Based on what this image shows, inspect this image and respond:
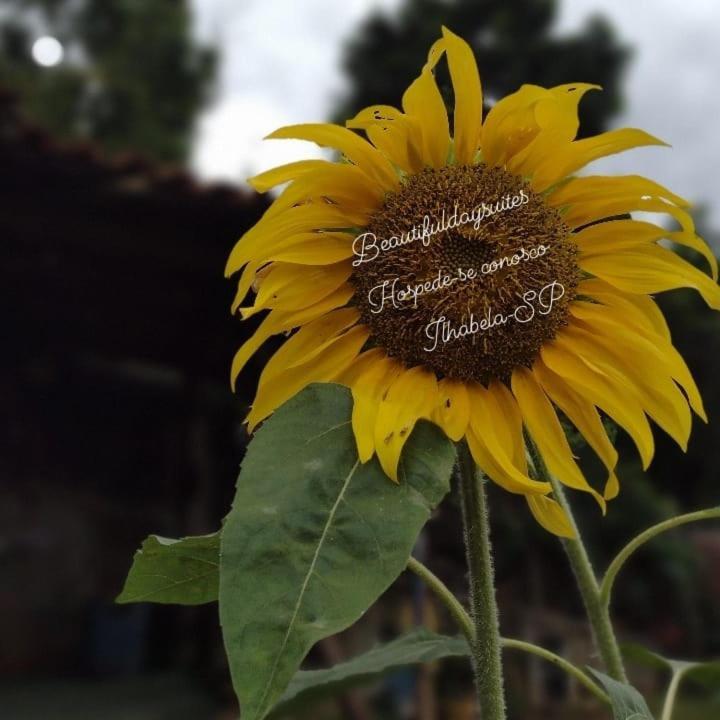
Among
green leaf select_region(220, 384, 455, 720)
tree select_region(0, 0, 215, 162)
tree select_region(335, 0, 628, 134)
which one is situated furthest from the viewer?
tree select_region(0, 0, 215, 162)

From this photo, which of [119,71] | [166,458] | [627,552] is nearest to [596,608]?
[627,552]

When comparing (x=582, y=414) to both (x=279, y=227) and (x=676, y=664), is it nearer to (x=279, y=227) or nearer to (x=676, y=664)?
(x=279, y=227)

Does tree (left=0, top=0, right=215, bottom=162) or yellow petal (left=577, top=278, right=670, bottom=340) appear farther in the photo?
tree (left=0, top=0, right=215, bottom=162)

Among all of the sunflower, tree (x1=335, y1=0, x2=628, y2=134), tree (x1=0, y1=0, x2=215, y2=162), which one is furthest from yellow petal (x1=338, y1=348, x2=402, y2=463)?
tree (x1=0, y1=0, x2=215, y2=162)

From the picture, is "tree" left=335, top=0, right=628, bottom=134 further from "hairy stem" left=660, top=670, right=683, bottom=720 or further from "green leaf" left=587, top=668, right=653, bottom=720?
"green leaf" left=587, top=668, right=653, bottom=720

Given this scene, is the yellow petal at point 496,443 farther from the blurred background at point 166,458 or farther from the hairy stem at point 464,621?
the blurred background at point 166,458

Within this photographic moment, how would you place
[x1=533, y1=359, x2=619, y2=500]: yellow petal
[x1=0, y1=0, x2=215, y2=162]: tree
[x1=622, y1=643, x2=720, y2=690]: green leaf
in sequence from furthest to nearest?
[x1=0, y1=0, x2=215, y2=162]: tree → [x1=622, y1=643, x2=720, y2=690]: green leaf → [x1=533, y1=359, x2=619, y2=500]: yellow petal

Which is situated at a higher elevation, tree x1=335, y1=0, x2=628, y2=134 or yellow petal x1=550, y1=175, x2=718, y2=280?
tree x1=335, y1=0, x2=628, y2=134
